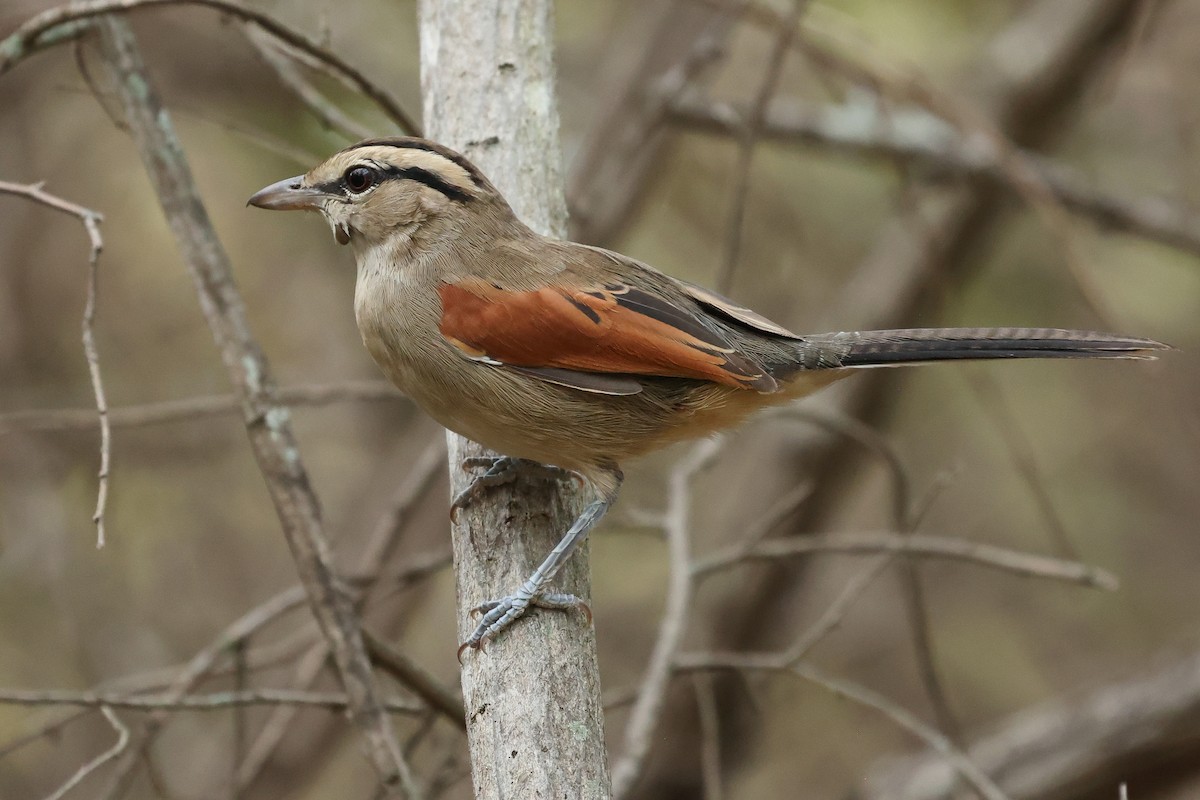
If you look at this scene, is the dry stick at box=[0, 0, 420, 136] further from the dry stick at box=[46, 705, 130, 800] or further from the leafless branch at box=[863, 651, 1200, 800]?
the leafless branch at box=[863, 651, 1200, 800]

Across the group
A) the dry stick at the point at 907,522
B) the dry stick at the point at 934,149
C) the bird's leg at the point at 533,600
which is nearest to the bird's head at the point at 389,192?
the bird's leg at the point at 533,600

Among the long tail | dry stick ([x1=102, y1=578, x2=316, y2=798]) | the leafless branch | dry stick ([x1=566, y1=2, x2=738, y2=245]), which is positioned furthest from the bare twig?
the leafless branch

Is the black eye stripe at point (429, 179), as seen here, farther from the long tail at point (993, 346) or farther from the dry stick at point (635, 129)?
the dry stick at point (635, 129)

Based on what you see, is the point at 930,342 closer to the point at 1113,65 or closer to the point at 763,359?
the point at 763,359

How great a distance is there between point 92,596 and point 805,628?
4201 mm

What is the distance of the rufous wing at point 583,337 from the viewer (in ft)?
11.2

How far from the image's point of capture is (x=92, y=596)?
609cm

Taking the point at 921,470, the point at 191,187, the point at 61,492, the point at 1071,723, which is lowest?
the point at 1071,723

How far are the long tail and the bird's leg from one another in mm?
1085

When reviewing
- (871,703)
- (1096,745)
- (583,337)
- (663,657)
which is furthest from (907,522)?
(583,337)

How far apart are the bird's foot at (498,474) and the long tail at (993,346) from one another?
964 millimetres

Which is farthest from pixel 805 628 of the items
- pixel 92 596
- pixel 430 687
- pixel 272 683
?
pixel 430 687

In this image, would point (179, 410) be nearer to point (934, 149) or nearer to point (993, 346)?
point (993, 346)

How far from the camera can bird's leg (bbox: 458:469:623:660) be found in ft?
9.39
